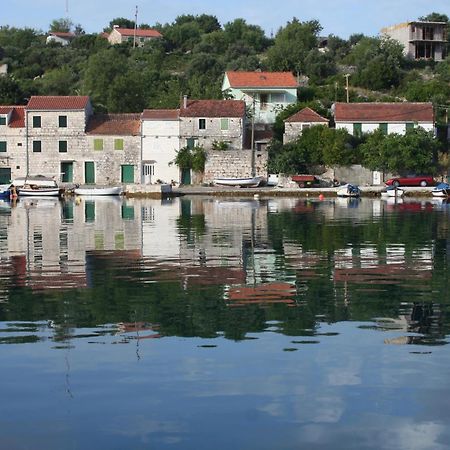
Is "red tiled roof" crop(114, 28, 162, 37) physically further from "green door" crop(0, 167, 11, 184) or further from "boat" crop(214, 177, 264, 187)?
"boat" crop(214, 177, 264, 187)

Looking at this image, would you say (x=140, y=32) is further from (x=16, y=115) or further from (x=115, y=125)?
(x=115, y=125)

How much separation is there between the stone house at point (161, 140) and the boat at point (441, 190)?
19.0 m

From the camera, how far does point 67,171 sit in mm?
74625

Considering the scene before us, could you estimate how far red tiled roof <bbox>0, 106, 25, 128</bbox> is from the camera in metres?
73.8

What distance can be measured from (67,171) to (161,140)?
7.68 meters

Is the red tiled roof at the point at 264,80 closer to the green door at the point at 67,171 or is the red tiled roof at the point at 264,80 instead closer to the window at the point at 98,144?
the window at the point at 98,144

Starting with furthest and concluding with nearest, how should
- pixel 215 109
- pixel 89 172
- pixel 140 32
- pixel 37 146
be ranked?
pixel 140 32
pixel 89 172
pixel 37 146
pixel 215 109

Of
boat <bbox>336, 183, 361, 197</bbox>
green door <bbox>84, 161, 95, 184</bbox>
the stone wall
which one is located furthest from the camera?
green door <bbox>84, 161, 95, 184</bbox>

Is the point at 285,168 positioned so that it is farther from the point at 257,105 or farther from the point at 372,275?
the point at 372,275

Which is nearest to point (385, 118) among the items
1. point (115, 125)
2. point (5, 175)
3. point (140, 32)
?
point (115, 125)

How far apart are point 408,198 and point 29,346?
53797mm

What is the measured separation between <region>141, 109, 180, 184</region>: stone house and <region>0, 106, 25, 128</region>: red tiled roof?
9.22 meters

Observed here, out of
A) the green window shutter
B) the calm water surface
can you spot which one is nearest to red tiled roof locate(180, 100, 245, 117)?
the green window shutter

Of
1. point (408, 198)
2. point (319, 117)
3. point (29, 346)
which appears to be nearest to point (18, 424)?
point (29, 346)
